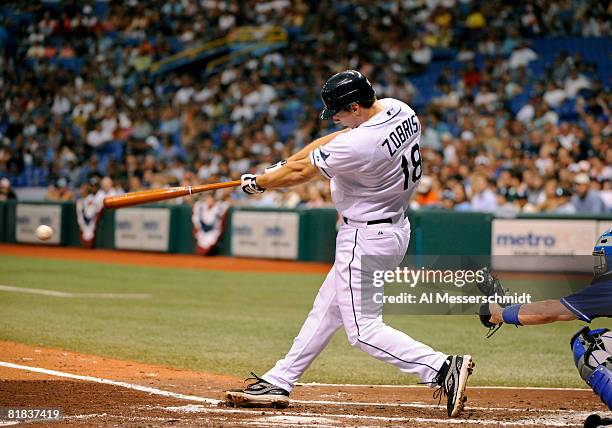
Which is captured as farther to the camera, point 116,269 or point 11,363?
point 116,269

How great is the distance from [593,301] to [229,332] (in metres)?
5.80

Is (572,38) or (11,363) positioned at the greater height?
(572,38)

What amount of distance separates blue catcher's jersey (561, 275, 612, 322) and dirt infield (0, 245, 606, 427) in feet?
2.90

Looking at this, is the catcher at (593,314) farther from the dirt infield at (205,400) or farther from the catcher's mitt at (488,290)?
the dirt infield at (205,400)

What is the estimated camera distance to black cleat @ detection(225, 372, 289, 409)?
620cm

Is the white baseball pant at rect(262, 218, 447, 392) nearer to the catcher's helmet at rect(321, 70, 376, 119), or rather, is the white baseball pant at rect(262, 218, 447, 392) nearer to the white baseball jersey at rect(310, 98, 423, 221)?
the white baseball jersey at rect(310, 98, 423, 221)

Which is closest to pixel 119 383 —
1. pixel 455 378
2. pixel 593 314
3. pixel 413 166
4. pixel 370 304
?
pixel 370 304

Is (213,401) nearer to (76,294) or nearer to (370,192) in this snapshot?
(370,192)

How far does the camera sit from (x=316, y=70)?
81.3ft

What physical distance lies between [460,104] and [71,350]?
1434cm

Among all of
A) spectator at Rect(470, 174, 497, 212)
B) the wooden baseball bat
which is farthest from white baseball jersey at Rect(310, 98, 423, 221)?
spectator at Rect(470, 174, 497, 212)

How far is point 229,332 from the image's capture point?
1052 cm

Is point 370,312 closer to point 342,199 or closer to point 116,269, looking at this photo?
point 342,199

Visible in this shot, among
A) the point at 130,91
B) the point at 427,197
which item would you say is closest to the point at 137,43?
the point at 130,91
